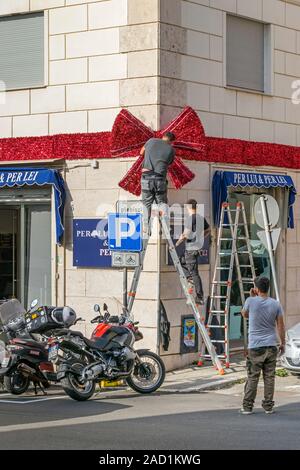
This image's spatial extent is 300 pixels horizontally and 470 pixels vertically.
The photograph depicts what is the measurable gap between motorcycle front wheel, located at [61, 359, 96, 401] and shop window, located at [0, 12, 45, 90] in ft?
20.7

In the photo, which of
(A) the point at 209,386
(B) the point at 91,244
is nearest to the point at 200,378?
(A) the point at 209,386

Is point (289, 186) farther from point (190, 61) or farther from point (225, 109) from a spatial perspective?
point (190, 61)

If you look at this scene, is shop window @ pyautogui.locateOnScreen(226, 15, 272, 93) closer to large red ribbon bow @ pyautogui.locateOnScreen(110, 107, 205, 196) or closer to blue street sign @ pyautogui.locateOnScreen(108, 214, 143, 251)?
large red ribbon bow @ pyautogui.locateOnScreen(110, 107, 205, 196)

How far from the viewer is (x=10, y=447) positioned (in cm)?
1029

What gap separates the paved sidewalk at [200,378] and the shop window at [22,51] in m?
5.74

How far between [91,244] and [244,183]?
3.08 m

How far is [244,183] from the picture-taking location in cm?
1908

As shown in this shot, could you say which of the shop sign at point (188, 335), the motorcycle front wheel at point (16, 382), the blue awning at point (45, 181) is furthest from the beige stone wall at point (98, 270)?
the motorcycle front wheel at point (16, 382)

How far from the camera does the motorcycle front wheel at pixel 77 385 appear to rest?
14.4 meters

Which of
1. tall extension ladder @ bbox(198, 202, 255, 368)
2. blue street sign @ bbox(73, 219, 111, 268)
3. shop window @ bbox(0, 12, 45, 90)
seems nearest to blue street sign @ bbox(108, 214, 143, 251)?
blue street sign @ bbox(73, 219, 111, 268)

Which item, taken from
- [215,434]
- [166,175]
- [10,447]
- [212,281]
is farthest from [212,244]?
[10,447]

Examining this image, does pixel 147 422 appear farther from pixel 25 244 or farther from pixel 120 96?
pixel 25 244

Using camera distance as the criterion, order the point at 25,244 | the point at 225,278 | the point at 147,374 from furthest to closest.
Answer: the point at 25,244 → the point at 225,278 → the point at 147,374

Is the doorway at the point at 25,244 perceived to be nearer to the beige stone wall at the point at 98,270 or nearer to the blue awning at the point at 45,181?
the blue awning at the point at 45,181
